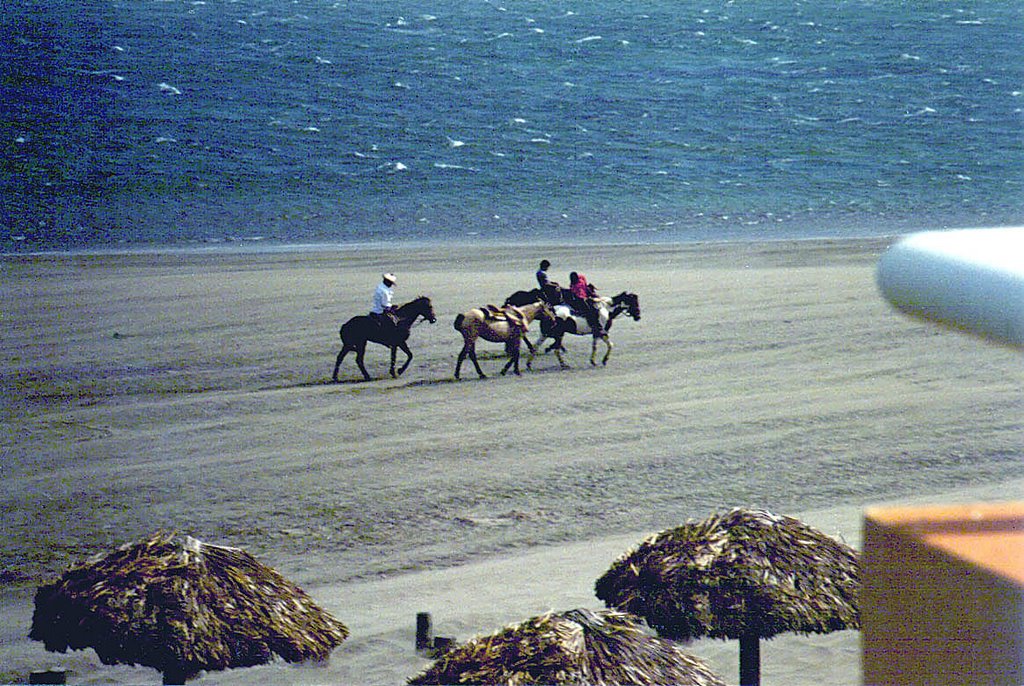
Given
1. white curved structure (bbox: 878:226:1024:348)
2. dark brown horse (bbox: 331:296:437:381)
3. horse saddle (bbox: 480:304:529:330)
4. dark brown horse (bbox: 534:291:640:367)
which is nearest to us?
white curved structure (bbox: 878:226:1024:348)

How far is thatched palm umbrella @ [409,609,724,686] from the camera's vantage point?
16.5ft

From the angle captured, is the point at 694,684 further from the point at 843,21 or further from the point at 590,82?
the point at 843,21

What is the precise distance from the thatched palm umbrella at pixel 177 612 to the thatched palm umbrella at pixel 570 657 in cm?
122

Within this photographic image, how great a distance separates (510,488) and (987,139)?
2174 inches

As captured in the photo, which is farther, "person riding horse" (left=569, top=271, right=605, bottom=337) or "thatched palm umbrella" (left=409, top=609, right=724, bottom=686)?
"person riding horse" (left=569, top=271, right=605, bottom=337)

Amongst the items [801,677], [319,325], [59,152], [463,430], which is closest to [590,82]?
[59,152]

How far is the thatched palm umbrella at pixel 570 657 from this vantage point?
5.02 m

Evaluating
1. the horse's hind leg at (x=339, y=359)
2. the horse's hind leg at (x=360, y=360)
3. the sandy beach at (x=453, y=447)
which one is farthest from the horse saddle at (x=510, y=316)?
the horse's hind leg at (x=339, y=359)

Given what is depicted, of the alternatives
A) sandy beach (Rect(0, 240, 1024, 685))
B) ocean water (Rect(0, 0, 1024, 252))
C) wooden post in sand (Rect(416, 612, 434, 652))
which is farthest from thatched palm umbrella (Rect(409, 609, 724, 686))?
ocean water (Rect(0, 0, 1024, 252))

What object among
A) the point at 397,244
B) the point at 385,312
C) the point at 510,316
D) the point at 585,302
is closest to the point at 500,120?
the point at 397,244

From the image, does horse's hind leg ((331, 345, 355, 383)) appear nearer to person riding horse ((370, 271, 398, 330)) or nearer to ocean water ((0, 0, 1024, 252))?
person riding horse ((370, 271, 398, 330))

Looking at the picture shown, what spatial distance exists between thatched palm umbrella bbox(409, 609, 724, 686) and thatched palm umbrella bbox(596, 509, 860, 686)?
2.96ft

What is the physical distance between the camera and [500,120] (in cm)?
6481

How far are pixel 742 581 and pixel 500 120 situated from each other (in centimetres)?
5958
